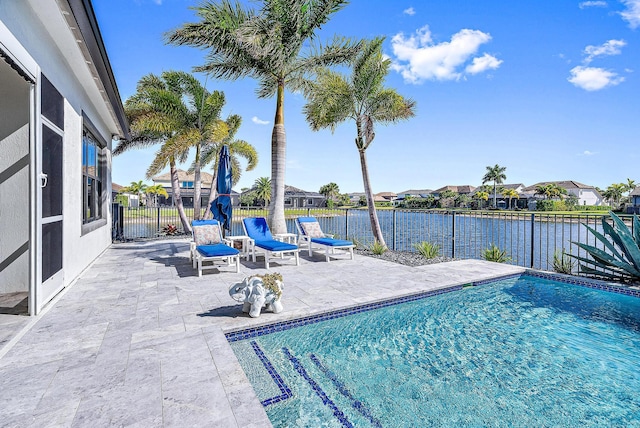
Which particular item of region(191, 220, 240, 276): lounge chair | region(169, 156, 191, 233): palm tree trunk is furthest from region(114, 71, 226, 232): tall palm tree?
region(191, 220, 240, 276): lounge chair

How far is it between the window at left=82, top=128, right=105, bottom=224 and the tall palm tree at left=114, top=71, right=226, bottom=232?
4.35 metres

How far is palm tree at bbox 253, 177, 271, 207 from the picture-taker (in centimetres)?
5025

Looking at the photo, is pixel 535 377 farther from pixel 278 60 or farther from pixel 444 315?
pixel 278 60

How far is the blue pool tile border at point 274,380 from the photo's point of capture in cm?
260

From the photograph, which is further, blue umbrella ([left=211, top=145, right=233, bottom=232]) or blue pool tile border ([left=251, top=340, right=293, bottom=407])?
blue umbrella ([left=211, top=145, right=233, bottom=232])

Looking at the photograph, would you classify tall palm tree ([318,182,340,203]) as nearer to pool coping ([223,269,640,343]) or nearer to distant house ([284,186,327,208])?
distant house ([284,186,327,208])

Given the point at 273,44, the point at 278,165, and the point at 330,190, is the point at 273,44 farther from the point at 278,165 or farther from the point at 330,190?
the point at 330,190

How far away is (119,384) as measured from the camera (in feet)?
8.01

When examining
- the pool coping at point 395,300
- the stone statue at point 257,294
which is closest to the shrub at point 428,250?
the pool coping at point 395,300

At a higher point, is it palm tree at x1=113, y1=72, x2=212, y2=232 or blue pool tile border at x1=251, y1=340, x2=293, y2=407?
palm tree at x1=113, y1=72, x2=212, y2=232

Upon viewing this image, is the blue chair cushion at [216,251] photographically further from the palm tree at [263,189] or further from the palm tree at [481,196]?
the palm tree at [481,196]

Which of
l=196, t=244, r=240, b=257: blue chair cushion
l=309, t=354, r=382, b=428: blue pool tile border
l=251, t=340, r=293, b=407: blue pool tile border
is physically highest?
l=196, t=244, r=240, b=257: blue chair cushion

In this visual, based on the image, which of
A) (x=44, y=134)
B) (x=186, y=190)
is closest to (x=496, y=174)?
(x=186, y=190)

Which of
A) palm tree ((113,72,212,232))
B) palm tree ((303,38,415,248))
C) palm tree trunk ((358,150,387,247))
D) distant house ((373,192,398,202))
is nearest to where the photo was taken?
palm tree ((303,38,415,248))
